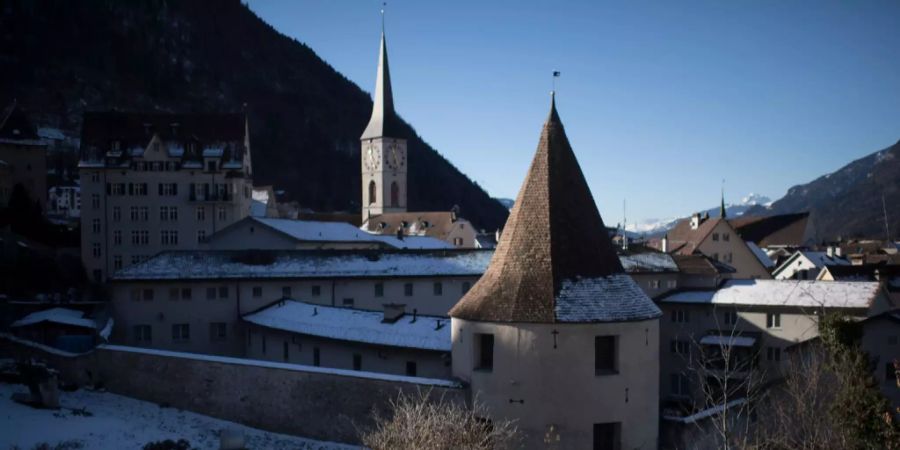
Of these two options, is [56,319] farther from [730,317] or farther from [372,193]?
[372,193]

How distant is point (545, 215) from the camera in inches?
1035

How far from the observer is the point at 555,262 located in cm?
2561

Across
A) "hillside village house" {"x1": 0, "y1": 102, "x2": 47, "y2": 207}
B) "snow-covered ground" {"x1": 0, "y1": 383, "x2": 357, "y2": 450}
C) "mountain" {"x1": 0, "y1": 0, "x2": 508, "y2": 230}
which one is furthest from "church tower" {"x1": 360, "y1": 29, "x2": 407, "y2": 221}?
"snow-covered ground" {"x1": 0, "y1": 383, "x2": 357, "y2": 450}

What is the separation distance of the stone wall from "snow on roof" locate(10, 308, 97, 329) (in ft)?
21.7

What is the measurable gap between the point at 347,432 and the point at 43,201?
205 feet

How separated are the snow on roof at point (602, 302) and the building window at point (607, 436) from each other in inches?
130

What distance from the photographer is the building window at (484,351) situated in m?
25.8

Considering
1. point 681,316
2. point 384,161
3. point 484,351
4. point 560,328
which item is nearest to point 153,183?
point 681,316

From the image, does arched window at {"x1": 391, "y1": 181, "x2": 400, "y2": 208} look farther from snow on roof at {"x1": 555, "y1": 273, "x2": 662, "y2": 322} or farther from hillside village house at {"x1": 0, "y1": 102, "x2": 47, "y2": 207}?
snow on roof at {"x1": 555, "y1": 273, "x2": 662, "y2": 322}

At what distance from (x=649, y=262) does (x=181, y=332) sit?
96.1ft

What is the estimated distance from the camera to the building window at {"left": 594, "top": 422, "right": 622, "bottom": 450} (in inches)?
989

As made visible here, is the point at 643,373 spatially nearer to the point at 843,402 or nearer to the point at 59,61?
the point at 843,402

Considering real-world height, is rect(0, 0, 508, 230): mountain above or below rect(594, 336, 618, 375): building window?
above

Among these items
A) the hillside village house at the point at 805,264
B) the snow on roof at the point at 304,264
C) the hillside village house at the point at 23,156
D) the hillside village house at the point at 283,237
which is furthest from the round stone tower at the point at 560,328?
the hillside village house at the point at 23,156
